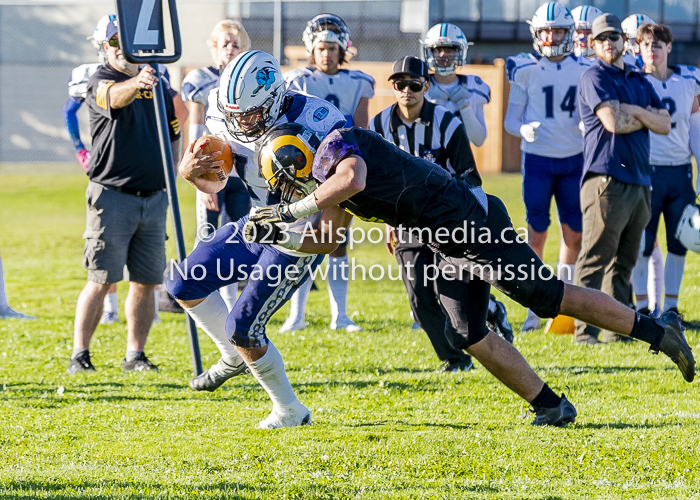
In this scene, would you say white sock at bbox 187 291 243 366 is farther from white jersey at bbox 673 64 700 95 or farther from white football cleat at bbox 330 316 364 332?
white jersey at bbox 673 64 700 95

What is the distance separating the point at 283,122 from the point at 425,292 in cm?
205

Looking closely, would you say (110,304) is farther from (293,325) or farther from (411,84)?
(411,84)

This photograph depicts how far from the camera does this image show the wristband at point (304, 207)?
12.4 ft

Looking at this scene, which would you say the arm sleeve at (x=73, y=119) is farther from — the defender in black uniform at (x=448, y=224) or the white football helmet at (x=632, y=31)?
the white football helmet at (x=632, y=31)

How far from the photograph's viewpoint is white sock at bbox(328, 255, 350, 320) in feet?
24.8

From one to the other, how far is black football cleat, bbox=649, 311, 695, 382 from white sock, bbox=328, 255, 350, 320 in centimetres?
342

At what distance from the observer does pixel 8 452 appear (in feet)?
13.6

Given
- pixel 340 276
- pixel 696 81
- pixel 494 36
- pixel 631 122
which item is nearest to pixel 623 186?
pixel 631 122

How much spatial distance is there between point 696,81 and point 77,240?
380 inches

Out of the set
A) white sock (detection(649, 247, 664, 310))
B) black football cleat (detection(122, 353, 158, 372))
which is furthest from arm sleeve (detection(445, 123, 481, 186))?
white sock (detection(649, 247, 664, 310))

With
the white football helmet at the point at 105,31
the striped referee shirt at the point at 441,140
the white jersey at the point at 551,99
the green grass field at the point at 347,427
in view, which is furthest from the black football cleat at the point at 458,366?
the white football helmet at the point at 105,31

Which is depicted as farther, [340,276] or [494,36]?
[494,36]

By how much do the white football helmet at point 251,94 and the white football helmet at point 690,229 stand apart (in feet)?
12.2

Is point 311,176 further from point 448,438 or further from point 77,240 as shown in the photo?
point 77,240
